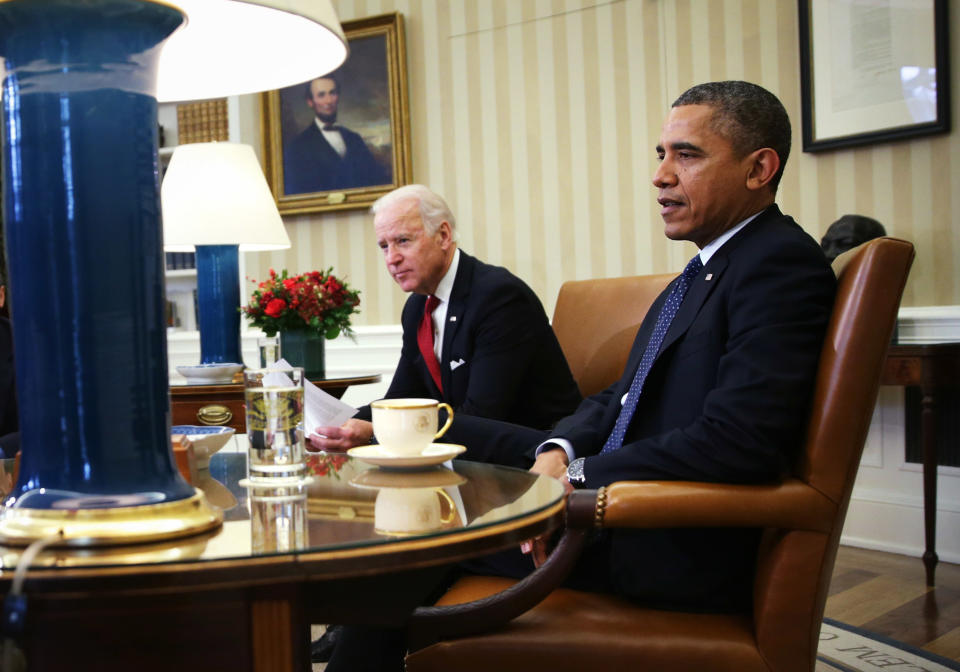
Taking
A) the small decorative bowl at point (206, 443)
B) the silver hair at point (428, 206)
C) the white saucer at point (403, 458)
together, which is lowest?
the white saucer at point (403, 458)

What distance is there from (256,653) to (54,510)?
0.26 meters

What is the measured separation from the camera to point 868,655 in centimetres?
269

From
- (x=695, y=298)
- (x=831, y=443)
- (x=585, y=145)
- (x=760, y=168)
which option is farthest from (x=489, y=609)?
(x=585, y=145)

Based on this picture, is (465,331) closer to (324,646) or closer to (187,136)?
(324,646)

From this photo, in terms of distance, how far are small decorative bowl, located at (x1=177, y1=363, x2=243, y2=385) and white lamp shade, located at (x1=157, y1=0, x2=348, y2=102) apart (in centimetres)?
236

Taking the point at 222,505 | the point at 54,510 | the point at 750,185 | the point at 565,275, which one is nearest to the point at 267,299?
the point at 565,275

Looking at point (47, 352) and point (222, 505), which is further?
point (222, 505)

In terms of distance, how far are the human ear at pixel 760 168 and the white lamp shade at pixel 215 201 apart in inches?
92.2

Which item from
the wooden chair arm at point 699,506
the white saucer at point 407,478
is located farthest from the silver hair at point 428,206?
the wooden chair arm at point 699,506

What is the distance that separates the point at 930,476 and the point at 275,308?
2532 millimetres

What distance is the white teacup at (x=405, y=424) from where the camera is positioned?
141 centimetres

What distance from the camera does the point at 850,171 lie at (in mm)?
3967

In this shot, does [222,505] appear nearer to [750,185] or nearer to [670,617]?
[670,617]

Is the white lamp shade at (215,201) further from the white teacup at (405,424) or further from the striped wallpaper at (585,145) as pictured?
the white teacup at (405,424)
